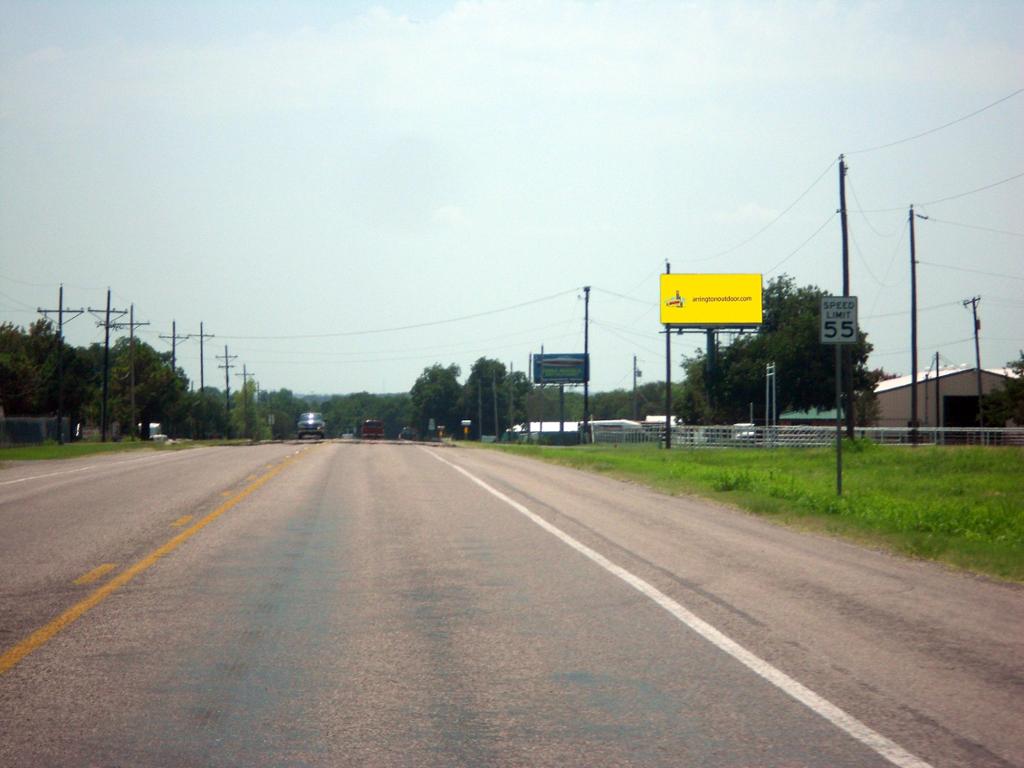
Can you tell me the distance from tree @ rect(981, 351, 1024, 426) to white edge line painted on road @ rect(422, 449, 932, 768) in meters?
68.2

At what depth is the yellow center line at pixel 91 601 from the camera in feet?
26.7

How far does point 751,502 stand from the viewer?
22641mm

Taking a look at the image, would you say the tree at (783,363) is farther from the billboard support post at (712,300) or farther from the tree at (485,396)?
the tree at (485,396)

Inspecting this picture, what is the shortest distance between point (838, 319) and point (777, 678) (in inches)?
582

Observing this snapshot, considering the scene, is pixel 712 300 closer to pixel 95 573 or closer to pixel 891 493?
pixel 891 493

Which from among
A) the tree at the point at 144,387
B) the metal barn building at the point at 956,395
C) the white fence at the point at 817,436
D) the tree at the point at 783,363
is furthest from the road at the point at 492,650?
the tree at the point at 144,387

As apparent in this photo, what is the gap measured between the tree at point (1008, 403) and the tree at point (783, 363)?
12.2 metres

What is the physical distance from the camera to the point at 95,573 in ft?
39.3

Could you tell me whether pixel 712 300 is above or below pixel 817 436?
above

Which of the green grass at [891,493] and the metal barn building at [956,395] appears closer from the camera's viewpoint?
the green grass at [891,493]

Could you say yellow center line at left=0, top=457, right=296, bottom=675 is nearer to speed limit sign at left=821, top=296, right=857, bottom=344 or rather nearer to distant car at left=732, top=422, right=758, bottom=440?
speed limit sign at left=821, top=296, right=857, bottom=344

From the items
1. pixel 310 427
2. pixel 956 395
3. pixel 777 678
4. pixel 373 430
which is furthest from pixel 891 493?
pixel 956 395

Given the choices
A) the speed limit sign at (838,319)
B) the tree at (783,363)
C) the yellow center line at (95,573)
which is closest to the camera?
the yellow center line at (95,573)

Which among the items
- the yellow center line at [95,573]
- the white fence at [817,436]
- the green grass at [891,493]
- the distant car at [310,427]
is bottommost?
the yellow center line at [95,573]
